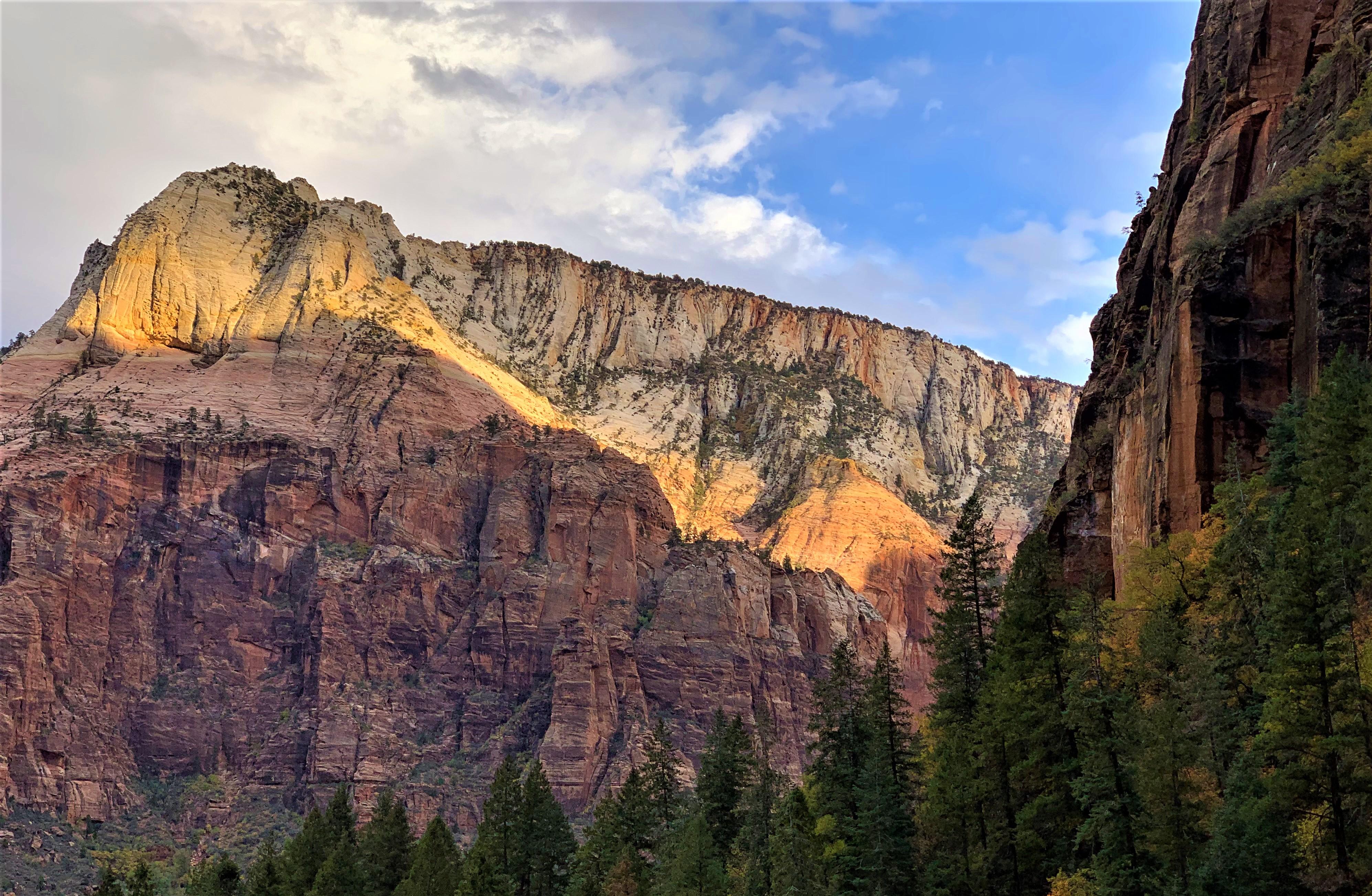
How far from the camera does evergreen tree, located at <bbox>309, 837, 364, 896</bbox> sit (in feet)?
261

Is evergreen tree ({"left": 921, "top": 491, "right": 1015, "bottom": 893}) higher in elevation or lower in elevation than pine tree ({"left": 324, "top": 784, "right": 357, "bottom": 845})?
higher

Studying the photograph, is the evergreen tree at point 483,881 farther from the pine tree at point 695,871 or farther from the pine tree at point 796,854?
the pine tree at point 796,854

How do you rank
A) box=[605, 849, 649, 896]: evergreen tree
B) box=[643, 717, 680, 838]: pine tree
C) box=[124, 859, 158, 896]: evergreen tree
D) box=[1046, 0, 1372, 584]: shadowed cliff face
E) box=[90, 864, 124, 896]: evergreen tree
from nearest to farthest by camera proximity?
box=[1046, 0, 1372, 584]: shadowed cliff face
box=[605, 849, 649, 896]: evergreen tree
box=[90, 864, 124, 896]: evergreen tree
box=[124, 859, 158, 896]: evergreen tree
box=[643, 717, 680, 838]: pine tree

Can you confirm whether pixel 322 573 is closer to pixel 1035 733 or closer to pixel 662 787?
pixel 662 787

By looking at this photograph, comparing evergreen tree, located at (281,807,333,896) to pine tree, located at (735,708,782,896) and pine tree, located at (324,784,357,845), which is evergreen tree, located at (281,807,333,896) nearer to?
pine tree, located at (324,784,357,845)

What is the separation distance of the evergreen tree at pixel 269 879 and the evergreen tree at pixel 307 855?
0.30 meters

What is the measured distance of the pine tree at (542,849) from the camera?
276 feet

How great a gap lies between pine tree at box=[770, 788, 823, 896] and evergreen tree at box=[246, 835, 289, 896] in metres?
29.2

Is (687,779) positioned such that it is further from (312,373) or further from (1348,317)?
(1348,317)

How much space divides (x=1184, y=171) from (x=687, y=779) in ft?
252

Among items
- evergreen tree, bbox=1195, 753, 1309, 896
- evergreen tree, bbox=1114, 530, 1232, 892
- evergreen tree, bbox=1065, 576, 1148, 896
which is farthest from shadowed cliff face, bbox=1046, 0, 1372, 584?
evergreen tree, bbox=1195, 753, 1309, 896

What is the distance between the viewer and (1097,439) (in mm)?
76750

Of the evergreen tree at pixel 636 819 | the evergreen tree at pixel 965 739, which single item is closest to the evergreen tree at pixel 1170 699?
the evergreen tree at pixel 965 739

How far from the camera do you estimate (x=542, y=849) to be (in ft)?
278
